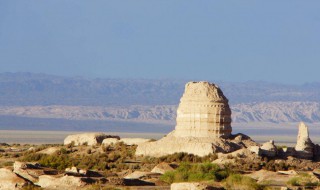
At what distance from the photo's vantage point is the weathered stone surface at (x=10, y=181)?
893 inches

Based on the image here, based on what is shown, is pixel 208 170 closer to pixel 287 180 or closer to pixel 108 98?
pixel 287 180

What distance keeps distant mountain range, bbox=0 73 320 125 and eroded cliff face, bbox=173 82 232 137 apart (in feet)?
331

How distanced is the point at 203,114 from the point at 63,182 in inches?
639

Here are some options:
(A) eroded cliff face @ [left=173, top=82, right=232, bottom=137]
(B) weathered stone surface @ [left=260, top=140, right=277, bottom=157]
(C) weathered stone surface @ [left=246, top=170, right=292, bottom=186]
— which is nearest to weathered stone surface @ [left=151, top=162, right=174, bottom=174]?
(C) weathered stone surface @ [left=246, top=170, right=292, bottom=186]

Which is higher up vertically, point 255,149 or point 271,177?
point 255,149

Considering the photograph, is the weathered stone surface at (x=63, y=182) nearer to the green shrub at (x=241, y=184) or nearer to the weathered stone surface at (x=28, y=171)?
the weathered stone surface at (x=28, y=171)

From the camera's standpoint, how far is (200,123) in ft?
128

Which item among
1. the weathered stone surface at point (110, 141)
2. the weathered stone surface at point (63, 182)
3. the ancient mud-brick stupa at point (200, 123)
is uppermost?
the ancient mud-brick stupa at point (200, 123)

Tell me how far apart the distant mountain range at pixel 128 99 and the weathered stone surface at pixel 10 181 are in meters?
116

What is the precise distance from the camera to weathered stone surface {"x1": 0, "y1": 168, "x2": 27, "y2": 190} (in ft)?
74.4

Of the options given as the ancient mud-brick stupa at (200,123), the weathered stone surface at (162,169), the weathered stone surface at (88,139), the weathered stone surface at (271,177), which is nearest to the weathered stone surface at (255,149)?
the ancient mud-brick stupa at (200,123)

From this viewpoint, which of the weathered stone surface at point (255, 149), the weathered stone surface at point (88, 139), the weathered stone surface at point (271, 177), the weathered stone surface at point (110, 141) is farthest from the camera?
the weathered stone surface at point (88, 139)

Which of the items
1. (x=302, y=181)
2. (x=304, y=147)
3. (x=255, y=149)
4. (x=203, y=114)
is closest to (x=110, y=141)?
(x=203, y=114)

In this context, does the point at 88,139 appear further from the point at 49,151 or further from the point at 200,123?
the point at 200,123
